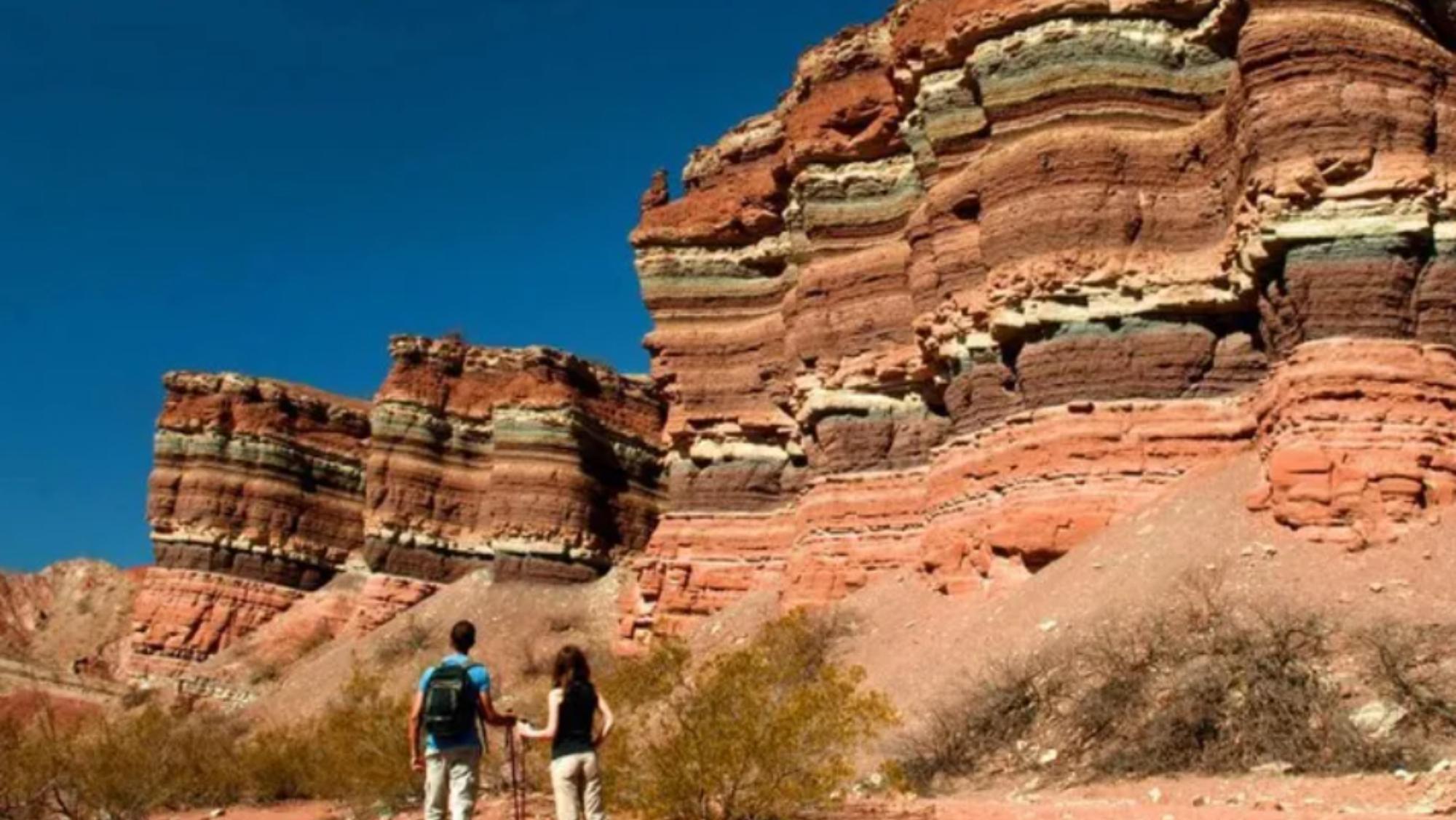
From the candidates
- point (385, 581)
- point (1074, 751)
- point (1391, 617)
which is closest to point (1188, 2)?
point (1391, 617)

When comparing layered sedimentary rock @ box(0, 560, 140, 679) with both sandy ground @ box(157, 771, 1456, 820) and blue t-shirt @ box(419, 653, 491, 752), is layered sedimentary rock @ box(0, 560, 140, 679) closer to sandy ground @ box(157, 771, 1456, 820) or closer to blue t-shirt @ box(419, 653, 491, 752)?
sandy ground @ box(157, 771, 1456, 820)

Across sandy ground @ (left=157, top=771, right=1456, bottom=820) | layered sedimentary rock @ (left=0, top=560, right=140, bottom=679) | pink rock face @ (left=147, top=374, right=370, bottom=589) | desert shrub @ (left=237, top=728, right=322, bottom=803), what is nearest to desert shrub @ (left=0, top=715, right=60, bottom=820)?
desert shrub @ (left=237, top=728, right=322, bottom=803)

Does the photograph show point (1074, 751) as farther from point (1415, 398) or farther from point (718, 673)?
point (1415, 398)

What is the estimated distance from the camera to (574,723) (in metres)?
7.57

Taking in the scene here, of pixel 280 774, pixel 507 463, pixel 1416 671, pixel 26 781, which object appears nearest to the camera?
pixel 1416 671

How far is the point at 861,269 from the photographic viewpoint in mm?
25469

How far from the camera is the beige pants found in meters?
7.56

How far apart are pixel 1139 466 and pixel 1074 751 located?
6551mm

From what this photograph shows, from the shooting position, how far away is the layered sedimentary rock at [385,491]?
Result: 3853 centimetres

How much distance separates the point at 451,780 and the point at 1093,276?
13833mm

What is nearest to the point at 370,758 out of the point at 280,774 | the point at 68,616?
the point at 280,774

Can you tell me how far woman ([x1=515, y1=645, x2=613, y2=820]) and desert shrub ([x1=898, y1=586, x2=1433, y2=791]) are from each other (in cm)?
480

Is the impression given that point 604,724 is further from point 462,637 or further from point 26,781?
point 26,781

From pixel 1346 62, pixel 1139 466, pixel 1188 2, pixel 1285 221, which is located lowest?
pixel 1139 466
